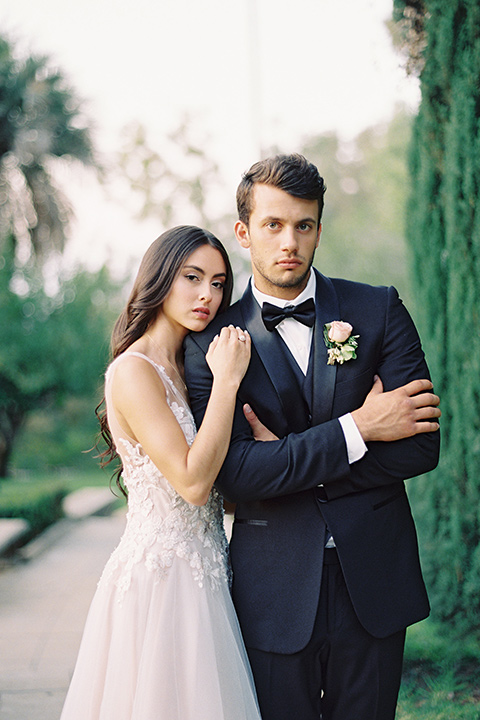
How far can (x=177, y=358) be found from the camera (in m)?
2.97

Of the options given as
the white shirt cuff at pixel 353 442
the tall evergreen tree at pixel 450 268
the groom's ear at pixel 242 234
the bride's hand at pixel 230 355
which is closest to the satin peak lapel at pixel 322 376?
the white shirt cuff at pixel 353 442

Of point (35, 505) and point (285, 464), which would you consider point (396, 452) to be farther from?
point (35, 505)

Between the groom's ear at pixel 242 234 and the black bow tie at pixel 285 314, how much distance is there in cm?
27

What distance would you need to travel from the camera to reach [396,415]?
2.39 meters

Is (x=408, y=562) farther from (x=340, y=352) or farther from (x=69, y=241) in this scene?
(x=69, y=241)

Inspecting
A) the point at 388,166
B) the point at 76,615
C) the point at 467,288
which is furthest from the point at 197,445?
the point at 388,166

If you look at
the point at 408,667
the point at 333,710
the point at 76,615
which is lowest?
the point at 76,615

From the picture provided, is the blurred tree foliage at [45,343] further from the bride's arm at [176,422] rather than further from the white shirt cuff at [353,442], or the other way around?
the white shirt cuff at [353,442]

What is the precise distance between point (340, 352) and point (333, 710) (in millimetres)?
1245

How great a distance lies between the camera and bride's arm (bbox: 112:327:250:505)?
95.8 inches

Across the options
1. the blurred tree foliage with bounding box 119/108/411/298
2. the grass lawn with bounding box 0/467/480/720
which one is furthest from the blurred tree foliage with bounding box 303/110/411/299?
the grass lawn with bounding box 0/467/480/720

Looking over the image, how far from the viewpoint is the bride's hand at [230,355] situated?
8.18ft

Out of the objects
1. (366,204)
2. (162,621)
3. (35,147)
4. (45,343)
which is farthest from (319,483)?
(366,204)

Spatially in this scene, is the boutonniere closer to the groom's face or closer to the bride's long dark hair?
the groom's face
